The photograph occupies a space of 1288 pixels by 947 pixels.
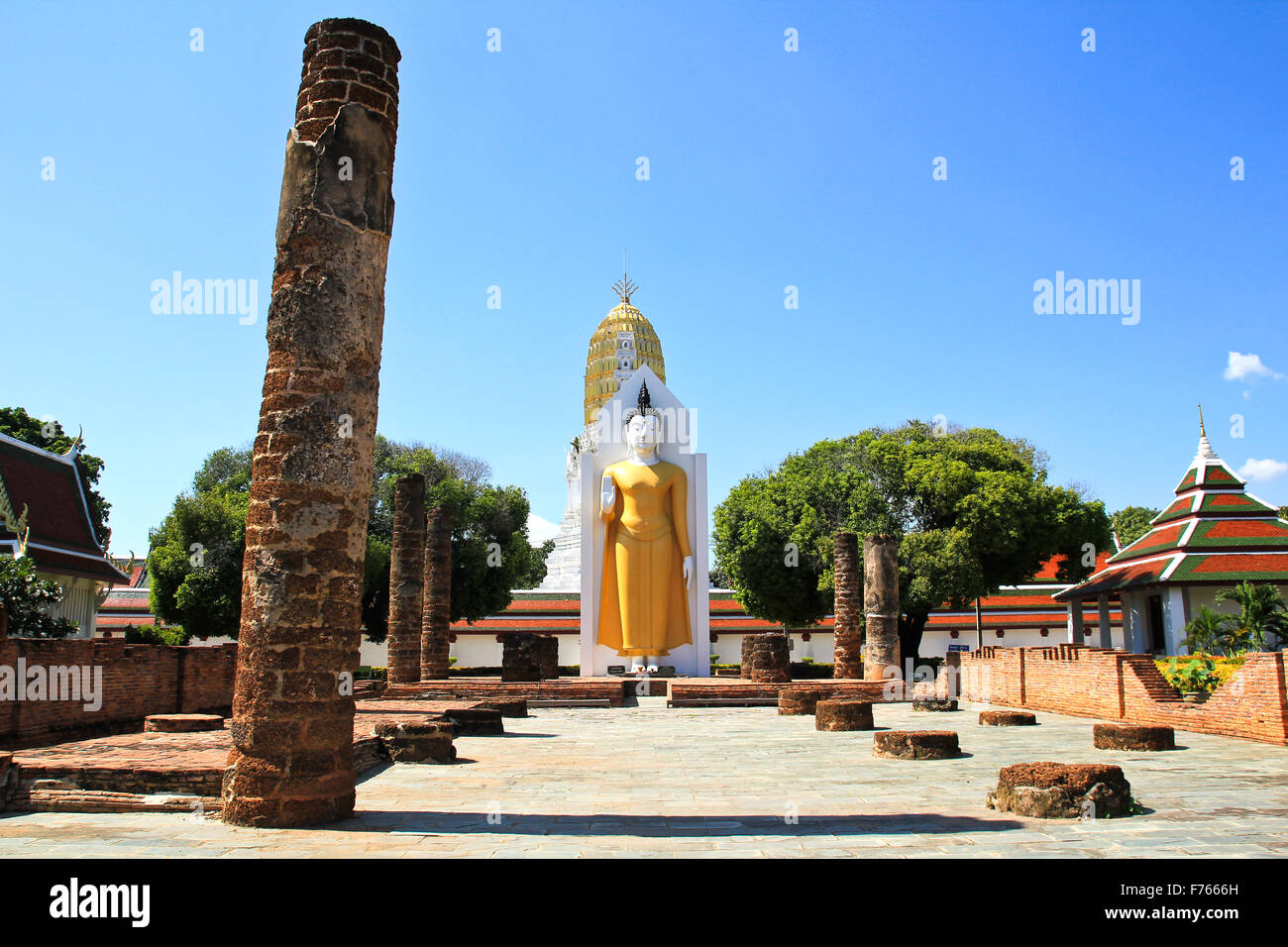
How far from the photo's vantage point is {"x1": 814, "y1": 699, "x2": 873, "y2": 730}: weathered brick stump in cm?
1298

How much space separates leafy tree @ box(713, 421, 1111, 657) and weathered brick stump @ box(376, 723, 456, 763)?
56.2ft

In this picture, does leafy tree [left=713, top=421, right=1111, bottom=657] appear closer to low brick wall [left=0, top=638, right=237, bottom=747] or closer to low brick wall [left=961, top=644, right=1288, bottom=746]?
low brick wall [left=961, top=644, right=1288, bottom=746]

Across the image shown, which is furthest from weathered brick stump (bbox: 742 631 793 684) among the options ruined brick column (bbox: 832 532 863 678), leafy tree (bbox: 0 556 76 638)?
leafy tree (bbox: 0 556 76 638)

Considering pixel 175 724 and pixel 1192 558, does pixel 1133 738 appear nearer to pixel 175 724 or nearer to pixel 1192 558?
pixel 175 724

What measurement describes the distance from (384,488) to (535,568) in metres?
6.37

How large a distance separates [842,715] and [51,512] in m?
19.8

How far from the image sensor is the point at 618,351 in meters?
55.3

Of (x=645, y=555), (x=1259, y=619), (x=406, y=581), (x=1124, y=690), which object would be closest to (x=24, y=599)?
(x=406, y=581)

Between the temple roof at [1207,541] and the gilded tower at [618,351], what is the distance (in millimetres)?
34036

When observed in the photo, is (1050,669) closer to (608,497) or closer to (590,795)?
(608,497)

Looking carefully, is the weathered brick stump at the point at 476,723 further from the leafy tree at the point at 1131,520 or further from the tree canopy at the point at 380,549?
the leafy tree at the point at 1131,520

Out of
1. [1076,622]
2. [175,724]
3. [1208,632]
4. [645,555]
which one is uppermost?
[645,555]

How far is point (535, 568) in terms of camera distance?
34.0 metres
